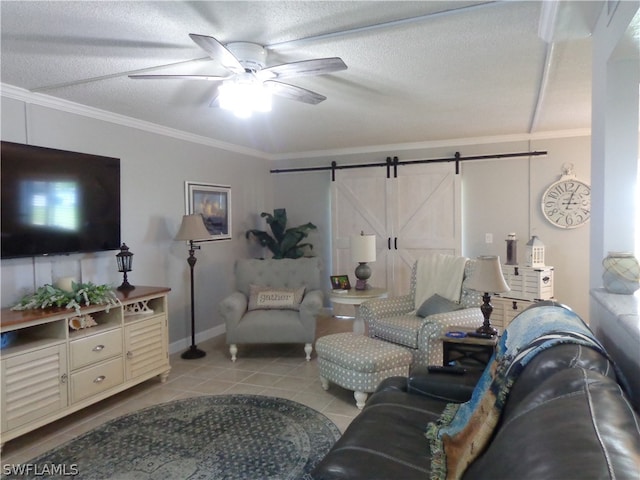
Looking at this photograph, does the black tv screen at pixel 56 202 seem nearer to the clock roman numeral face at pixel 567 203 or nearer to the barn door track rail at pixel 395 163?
the barn door track rail at pixel 395 163

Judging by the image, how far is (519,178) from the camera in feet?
16.1

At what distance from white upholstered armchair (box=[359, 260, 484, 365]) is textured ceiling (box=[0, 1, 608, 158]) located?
59.1 inches

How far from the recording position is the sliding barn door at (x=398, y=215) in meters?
5.22

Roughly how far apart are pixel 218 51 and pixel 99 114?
2100mm

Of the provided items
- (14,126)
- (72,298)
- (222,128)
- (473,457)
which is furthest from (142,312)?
(473,457)

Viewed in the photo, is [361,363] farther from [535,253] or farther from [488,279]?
[535,253]

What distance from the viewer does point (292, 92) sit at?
2686 millimetres

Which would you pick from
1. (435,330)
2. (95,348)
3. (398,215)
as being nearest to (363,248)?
(435,330)

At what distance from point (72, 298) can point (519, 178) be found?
15.3ft

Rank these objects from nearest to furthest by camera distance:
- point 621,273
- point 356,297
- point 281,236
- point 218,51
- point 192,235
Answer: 1. point 621,273
2. point 218,51
3. point 356,297
4. point 192,235
5. point 281,236

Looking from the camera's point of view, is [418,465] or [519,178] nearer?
[418,465]

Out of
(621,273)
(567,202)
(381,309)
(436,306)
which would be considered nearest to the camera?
(621,273)

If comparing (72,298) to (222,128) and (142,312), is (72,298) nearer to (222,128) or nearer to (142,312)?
(142,312)

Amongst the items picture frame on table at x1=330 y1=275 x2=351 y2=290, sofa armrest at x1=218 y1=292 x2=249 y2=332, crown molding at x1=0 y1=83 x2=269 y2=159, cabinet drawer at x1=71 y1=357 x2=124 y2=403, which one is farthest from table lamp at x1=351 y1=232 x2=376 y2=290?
cabinet drawer at x1=71 y1=357 x2=124 y2=403
